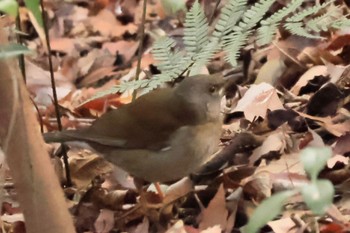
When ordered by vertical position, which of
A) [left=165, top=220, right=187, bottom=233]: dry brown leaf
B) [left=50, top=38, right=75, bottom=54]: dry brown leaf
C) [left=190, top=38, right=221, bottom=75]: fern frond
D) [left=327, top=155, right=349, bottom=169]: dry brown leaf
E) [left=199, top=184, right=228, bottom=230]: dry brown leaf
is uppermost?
[left=190, top=38, right=221, bottom=75]: fern frond

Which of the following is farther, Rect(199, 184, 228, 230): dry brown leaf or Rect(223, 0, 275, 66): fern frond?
Rect(223, 0, 275, 66): fern frond

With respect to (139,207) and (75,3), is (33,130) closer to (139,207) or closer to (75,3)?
(139,207)

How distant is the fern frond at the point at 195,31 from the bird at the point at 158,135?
0.15 m

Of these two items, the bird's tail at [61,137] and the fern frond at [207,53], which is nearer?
the fern frond at [207,53]

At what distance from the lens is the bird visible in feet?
9.46

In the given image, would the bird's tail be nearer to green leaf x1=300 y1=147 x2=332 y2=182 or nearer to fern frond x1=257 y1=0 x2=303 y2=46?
fern frond x1=257 y1=0 x2=303 y2=46

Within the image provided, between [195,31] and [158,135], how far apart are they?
0.39m

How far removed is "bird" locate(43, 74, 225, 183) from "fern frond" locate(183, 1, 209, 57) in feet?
0.48

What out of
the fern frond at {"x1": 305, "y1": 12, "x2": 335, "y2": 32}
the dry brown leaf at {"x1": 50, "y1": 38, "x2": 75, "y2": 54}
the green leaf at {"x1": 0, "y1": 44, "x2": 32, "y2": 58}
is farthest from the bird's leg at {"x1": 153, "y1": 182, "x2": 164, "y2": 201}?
the dry brown leaf at {"x1": 50, "y1": 38, "x2": 75, "y2": 54}

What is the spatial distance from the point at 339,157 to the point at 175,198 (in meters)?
0.54

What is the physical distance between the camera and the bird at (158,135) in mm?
2885

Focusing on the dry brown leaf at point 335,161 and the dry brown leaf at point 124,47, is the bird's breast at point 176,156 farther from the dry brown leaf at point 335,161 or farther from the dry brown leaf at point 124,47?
the dry brown leaf at point 124,47

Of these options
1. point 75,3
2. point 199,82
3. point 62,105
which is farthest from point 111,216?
point 75,3

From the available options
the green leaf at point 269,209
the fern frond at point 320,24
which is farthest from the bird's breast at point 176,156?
the green leaf at point 269,209
